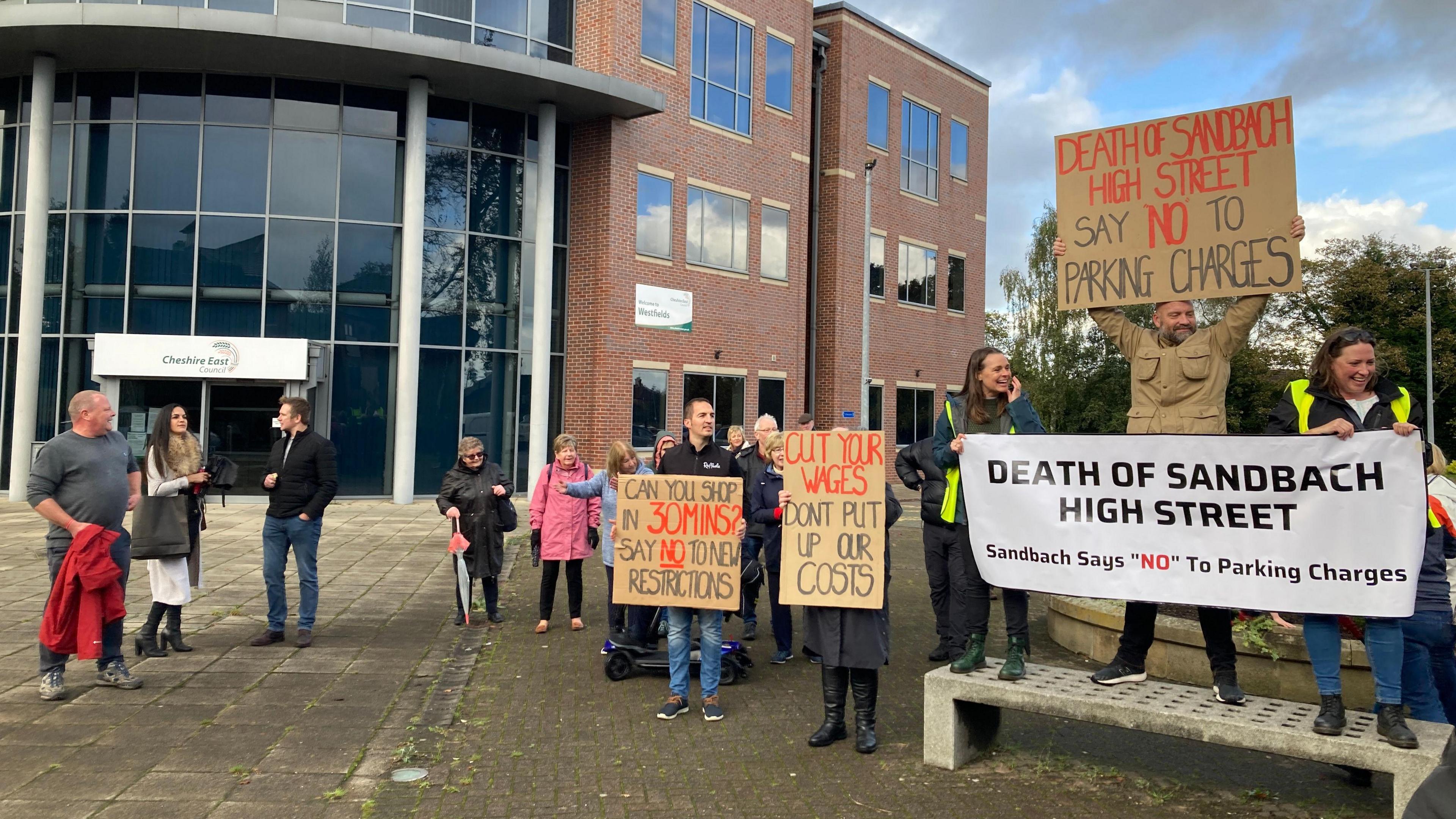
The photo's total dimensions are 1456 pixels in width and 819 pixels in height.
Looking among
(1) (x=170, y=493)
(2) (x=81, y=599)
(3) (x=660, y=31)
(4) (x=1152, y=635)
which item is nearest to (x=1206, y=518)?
(4) (x=1152, y=635)

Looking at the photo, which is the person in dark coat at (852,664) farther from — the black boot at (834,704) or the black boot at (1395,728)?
the black boot at (1395,728)

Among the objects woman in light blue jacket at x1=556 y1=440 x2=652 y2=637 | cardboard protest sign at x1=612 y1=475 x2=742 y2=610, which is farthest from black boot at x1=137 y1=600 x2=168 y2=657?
cardboard protest sign at x1=612 y1=475 x2=742 y2=610

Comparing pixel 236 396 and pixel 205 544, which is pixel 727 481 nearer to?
pixel 205 544

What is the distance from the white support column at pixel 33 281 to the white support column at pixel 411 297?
6.17 m

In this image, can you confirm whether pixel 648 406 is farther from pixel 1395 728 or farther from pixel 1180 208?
pixel 1395 728

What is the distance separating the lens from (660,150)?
925 inches

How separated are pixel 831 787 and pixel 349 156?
1912 cm

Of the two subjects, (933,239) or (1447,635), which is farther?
(933,239)

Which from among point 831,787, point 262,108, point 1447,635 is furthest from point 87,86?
point 1447,635

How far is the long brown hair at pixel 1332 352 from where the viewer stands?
4.88m

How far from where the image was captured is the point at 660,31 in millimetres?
23391

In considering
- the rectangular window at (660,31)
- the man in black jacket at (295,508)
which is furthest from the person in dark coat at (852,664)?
the rectangular window at (660,31)

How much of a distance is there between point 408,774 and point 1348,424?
16.0 ft

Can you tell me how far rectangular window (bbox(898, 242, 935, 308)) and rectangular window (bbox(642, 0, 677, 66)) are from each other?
33.6 ft
